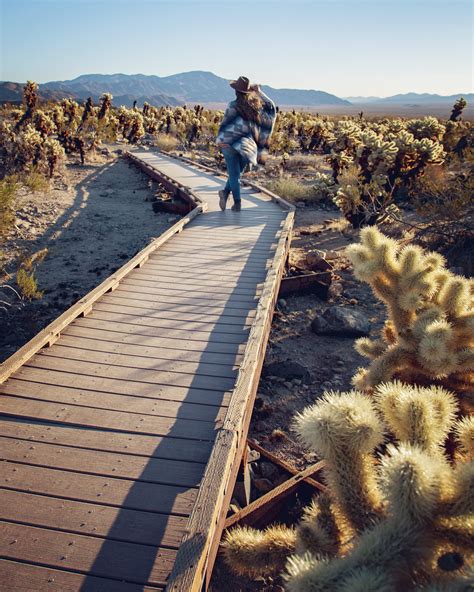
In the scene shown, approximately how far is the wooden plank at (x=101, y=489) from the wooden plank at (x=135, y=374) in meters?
1.03

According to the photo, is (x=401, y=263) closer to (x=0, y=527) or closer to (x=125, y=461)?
(x=125, y=461)

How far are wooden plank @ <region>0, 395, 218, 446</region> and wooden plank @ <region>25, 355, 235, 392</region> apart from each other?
0.42 metres

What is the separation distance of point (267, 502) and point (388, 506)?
1.91 m

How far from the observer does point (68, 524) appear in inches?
97.1

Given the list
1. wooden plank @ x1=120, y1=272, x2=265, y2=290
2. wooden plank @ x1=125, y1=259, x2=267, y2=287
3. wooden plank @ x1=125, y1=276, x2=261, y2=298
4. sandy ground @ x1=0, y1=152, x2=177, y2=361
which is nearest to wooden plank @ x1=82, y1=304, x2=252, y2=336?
wooden plank @ x1=125, y1=276, x2=261, y2=298

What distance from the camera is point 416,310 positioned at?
378 cm

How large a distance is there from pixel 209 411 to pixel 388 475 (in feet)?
7.01

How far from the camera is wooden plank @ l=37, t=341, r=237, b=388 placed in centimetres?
395

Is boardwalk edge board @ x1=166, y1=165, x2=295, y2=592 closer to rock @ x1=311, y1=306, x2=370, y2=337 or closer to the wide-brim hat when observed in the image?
rock @ x1=311, y1=306, x2=370, y2=337

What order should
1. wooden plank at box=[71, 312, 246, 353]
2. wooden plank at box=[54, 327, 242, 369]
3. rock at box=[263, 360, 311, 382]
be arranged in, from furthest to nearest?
rock at box=[263, 360, 311, 382] < wooden plank at box=[71, 312, 246, 353] < wooden plank at box=[54, 327, 242, 369]

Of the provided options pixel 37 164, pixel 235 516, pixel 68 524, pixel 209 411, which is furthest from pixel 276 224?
pixel 37 164

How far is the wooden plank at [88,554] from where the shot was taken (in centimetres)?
223

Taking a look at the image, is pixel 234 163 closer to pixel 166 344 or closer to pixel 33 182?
pixel 166 344

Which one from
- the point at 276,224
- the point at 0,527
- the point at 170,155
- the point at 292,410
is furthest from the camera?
the point at 170,155
